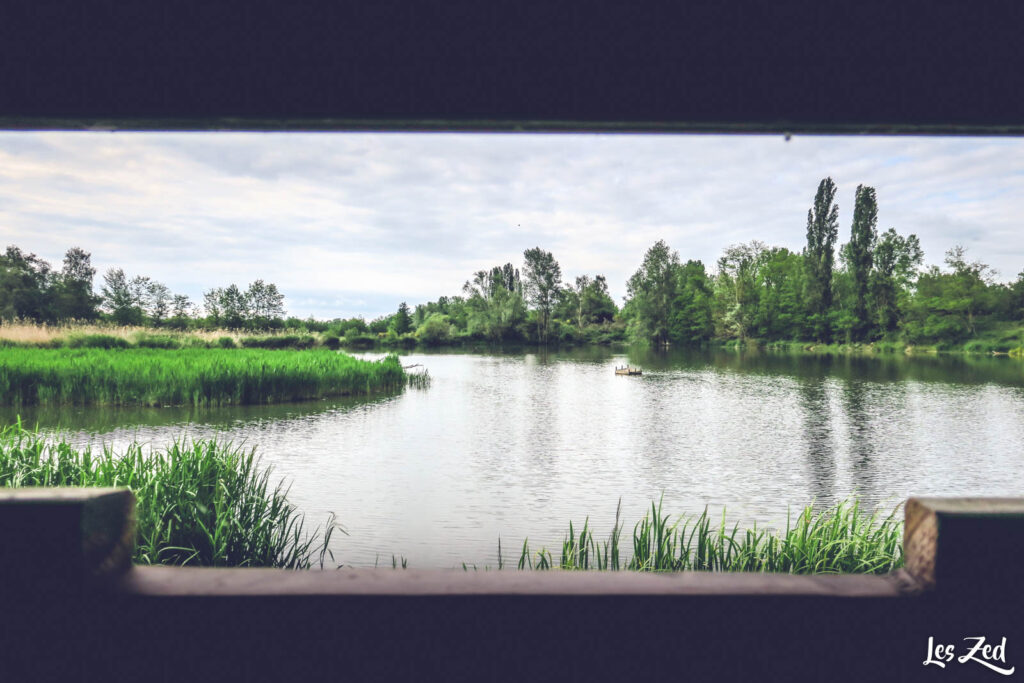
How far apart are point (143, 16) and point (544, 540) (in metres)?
6.06

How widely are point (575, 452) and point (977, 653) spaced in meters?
10.3

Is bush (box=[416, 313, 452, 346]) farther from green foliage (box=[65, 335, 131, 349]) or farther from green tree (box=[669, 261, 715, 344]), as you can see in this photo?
green foliage (box=[65, 335, 131, 349])

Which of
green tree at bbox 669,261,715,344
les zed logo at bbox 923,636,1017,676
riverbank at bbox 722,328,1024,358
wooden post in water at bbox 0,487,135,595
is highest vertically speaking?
green tree at bbox 669,261,715,344

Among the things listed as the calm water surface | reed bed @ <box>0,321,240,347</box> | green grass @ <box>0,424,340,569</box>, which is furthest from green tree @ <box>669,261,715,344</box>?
green grass @ <box>0,424,340,569</box>

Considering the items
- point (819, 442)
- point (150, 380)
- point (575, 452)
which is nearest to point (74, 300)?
point (150, 380)

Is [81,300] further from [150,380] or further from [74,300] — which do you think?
[150,380]

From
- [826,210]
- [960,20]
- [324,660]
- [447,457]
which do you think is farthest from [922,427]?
[826,210]

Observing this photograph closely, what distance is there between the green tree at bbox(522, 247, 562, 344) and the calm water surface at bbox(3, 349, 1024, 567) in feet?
161

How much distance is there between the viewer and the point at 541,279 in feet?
228

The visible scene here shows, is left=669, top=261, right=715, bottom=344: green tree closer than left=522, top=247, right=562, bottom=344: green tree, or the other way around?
left=669, top=261, right=715, bottom=344: green tree

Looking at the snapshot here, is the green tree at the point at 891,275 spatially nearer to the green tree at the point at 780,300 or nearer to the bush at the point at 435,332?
the green tree at the point at 780,300

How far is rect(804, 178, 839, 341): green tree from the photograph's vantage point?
4491cm

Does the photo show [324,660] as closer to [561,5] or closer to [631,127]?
[631,127]

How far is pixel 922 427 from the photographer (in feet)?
43.9
